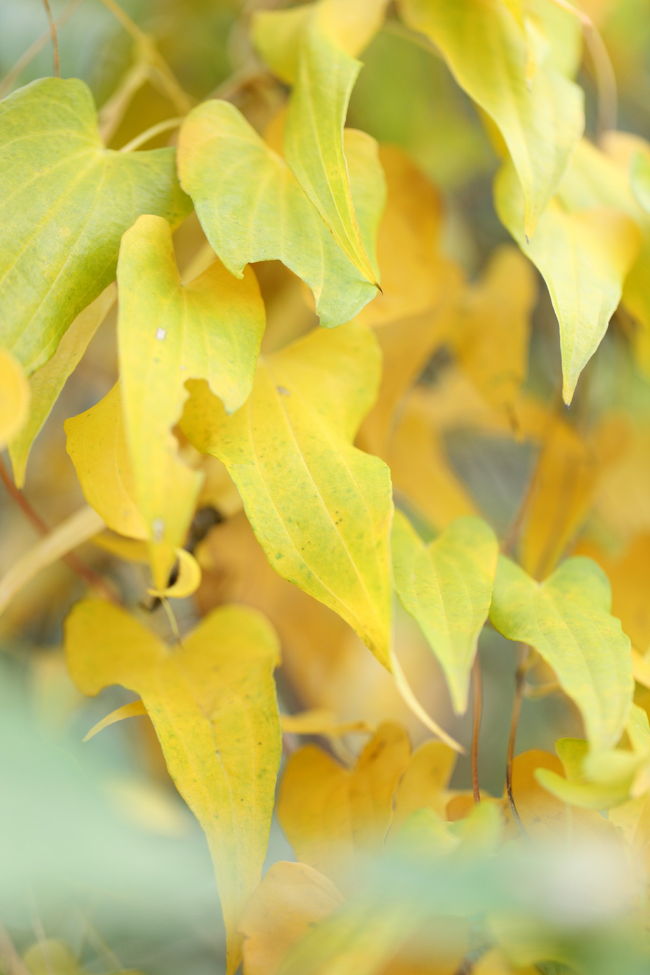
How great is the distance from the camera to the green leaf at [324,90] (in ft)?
0.76

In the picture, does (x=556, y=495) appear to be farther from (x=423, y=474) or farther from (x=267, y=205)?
(x=267, y=205)

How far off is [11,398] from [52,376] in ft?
0.18

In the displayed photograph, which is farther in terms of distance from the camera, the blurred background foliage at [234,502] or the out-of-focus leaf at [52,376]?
the blurred background foliage at [234,502]

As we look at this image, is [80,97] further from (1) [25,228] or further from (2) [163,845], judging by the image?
(2) [163,845]

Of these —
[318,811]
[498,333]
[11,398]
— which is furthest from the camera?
[498,333]

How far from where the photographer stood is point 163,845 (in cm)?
21

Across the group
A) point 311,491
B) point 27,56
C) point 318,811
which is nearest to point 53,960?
point 318,811

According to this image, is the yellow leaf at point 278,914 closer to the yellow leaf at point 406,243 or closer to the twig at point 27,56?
the yellow leaf at point 406,243

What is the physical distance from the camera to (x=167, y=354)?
0.22m

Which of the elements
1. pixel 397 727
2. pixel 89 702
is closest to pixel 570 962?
pixel 397 727

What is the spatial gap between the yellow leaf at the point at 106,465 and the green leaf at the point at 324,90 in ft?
0.26

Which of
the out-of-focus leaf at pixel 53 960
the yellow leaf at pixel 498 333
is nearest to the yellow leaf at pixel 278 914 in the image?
the out-of-focus leaf at pixel 53 960

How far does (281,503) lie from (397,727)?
0.11 m

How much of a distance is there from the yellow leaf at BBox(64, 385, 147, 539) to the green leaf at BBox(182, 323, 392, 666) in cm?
2
